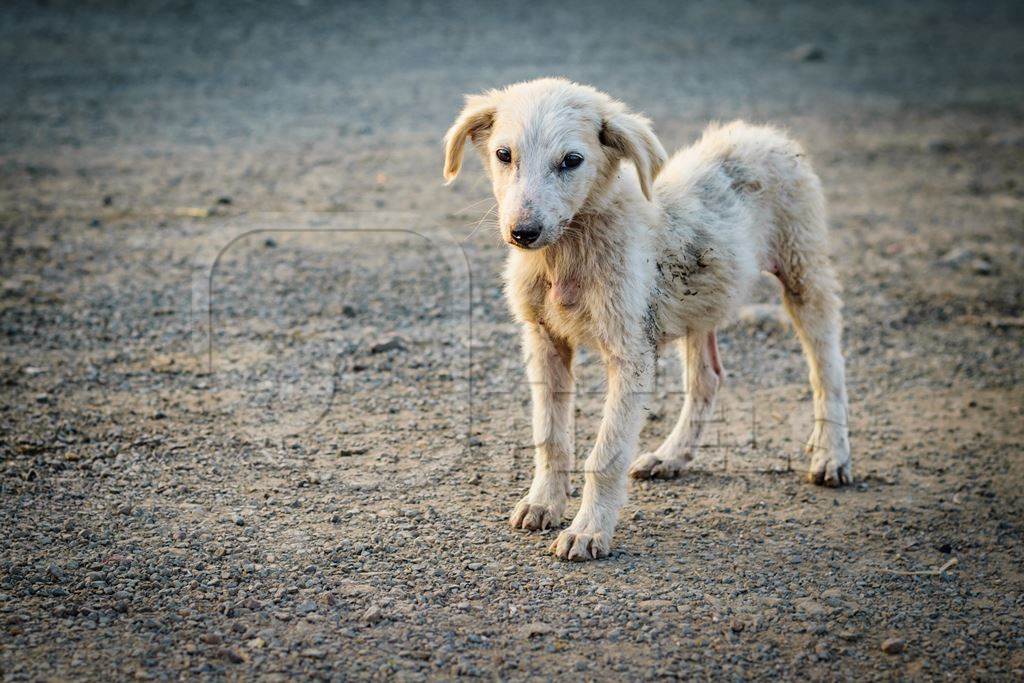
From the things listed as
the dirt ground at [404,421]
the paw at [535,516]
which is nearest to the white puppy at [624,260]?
the paw at [535,516]

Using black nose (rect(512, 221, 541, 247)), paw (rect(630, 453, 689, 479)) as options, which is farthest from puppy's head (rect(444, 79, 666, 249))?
paw (rect(630, 453, 689, 479))

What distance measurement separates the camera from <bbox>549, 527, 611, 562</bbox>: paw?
4500 mm

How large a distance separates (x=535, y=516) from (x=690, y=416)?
3.88 feet

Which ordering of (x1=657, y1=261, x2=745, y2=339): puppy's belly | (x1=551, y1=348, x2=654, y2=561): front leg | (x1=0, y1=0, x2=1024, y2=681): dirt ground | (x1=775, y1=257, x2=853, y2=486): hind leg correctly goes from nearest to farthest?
(x1=0, y1=0, x2=1024, y2=681): dirt ground
(x1=551, y1=348, x2=654, y2=561): front leg
(x1=657, y1=261, x2=745, y2=339): puppy's belly
(x1=775, y1=257, x2=853, y2=486): hind leg

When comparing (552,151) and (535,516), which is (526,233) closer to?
(552,151)

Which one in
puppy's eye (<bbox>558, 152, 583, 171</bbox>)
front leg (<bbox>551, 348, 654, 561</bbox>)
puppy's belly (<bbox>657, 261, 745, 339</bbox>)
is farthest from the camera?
puppy's belly (<bbox>657, 261, 745, 339</bbox>)

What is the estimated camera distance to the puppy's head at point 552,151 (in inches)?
171

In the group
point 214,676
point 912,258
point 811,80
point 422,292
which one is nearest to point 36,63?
point 422,292

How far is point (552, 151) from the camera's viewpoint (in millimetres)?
4391

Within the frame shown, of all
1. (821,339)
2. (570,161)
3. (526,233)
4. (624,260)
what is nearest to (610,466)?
(624,260)

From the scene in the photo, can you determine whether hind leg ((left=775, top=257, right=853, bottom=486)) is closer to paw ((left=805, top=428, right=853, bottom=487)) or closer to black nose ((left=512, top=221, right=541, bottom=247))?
paw ((left=805, top=428, right=853, bottom=487))

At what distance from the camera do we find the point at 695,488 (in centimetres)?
530

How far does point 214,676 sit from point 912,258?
22.1 ft

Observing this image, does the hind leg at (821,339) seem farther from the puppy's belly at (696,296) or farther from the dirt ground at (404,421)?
the puppy's belly at (696,296)
